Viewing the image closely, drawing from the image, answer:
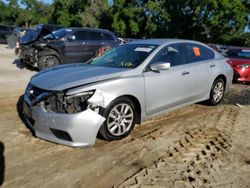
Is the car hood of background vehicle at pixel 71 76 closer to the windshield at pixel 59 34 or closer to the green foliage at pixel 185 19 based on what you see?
the windshield at pixel 59 34

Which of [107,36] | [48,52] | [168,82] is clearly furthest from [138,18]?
[168,82]

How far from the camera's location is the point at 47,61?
39.6 feet

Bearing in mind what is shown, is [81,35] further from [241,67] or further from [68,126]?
[68,126]

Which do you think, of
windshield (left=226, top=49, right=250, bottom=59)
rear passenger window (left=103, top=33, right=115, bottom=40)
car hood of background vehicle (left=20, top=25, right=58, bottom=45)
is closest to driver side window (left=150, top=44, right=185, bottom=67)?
windshield (left=226, top=49, right=250, bottom=59)

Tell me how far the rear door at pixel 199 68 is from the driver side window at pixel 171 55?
0.19m

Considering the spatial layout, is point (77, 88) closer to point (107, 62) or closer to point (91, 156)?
point (91, 156)

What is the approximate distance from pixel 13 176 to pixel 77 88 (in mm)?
1448

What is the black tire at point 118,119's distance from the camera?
16.4ft

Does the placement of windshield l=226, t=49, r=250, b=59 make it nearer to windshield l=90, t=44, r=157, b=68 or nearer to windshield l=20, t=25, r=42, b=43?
windshield l=90, t=44, r=157, b=68

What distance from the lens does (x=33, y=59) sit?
12.0 meters

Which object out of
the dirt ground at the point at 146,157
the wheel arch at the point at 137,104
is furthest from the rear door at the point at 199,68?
the wheel arch at the point at 137,104

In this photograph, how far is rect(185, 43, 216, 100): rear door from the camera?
6.55 m

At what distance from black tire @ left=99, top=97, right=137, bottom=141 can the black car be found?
23.9 feet

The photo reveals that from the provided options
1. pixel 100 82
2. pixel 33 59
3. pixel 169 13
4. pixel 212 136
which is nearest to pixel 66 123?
pixel 100 82
